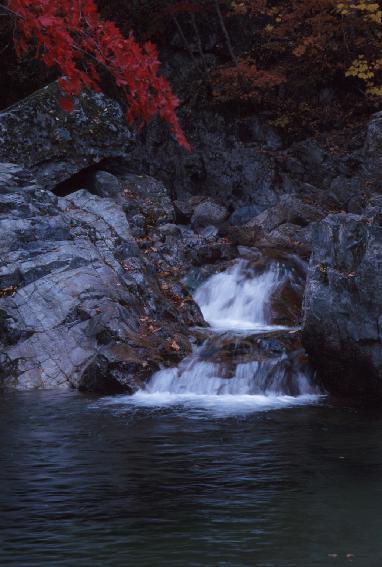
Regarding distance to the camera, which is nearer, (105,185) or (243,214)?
(105,185)

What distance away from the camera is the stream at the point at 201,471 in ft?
15.6

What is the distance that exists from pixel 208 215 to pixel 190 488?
1446 centimetres

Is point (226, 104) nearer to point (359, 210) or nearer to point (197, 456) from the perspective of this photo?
point (359, 210)

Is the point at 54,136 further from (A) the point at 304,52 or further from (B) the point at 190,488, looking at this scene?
(B) the point at 190,488

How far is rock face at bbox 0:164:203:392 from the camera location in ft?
37.1

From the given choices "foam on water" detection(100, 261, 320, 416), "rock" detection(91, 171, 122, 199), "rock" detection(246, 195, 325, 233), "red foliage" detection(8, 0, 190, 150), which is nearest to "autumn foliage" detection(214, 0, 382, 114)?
"rock" detection(246, 195, 325, 233)

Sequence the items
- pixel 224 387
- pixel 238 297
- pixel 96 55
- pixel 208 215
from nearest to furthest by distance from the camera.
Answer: pixel 96 55
pixel 224 387
pixel 238 297
pixel 208 215

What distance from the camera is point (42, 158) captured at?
56.6ft

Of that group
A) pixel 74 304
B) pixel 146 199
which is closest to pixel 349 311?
pixel 74 304

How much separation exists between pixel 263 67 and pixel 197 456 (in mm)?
18076

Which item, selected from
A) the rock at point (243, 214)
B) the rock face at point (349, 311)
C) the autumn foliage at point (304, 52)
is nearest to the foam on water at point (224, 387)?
the rock face at point (349, 311)

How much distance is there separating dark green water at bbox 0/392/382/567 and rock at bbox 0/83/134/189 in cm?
906

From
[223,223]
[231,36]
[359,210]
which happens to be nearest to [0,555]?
[359,210]

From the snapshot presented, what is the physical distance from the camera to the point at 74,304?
471 inches
